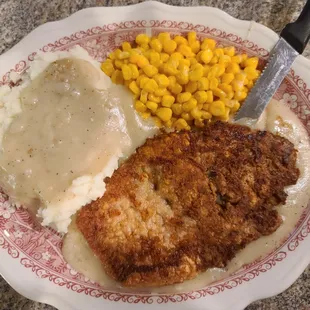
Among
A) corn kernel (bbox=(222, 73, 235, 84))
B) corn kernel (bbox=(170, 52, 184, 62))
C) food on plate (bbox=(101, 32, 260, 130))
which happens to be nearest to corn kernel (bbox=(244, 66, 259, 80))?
food on plate (bbox=(101, 32, 260, 130))

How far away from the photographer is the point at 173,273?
8.17 feet

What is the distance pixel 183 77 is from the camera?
8.67ft

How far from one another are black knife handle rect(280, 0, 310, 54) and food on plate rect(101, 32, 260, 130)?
27 cm

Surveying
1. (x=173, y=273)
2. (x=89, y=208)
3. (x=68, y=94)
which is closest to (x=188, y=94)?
(x=68, y=94)

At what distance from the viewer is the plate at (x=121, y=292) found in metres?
2.58

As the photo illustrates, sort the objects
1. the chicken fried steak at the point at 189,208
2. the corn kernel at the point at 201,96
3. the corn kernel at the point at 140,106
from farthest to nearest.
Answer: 1. the corn kernel at the point at 140,106
2. the corn kernel at the point at 201,96
3. the chicken fried steak at the point at 189,208

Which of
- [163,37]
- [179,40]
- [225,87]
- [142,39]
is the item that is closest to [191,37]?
[179,40]

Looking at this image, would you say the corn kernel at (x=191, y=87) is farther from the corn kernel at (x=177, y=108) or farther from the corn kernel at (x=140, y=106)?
the corn kernel at (x=140, y=106)

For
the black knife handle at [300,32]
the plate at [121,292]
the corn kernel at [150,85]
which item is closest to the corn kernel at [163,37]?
the plate at [121,292]

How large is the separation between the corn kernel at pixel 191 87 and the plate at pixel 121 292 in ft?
1.49

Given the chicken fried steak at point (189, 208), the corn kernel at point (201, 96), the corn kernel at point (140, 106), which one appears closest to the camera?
the chicken fried steak at point (189, 208)

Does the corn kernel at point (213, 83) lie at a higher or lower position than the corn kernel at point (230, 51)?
lower

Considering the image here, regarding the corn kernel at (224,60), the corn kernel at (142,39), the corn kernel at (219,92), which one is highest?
the corn kernel at (224,60)

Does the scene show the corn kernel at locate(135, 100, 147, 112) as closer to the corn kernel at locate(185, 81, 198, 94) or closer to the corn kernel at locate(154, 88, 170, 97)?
the corn kernel at locate(154, 88, 170, 97)
